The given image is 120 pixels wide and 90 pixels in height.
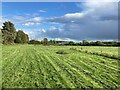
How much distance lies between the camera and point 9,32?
375 feet

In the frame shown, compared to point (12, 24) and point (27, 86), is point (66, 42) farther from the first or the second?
point (27, 86)

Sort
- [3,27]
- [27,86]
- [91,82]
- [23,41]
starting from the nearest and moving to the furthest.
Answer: [27,86] → [91,82] → [3,27] → [23,41]

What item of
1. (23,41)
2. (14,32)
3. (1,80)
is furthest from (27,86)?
(23,41)

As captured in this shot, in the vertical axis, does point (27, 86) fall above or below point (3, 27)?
below

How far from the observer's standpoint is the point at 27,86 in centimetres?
1349

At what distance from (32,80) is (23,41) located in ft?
409

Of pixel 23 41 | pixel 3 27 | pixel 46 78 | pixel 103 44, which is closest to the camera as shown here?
pixel 46 78

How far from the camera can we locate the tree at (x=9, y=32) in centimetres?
11000

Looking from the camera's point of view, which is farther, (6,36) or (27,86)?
(6,36)

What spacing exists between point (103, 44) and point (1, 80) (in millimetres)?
95600

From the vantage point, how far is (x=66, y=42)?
123 m

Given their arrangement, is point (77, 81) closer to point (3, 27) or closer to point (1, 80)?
point (1, 80)

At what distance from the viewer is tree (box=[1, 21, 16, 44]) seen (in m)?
110

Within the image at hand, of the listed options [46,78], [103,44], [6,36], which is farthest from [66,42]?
[46,78]
